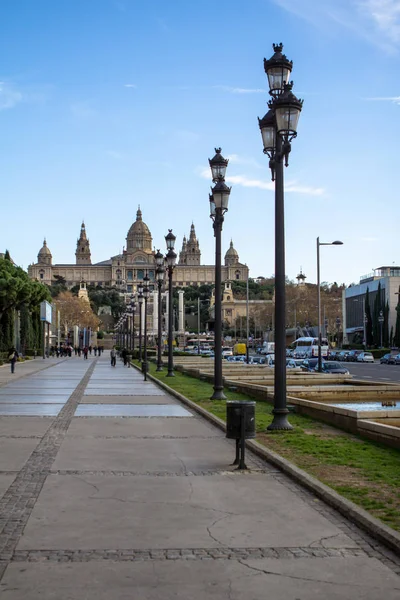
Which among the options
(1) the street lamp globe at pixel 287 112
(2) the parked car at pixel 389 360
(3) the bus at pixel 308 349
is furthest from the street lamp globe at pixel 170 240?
(3) the bus at pixel 308 349

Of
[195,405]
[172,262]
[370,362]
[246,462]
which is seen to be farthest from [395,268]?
[246,462]

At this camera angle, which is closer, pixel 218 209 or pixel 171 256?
pixel 218 209

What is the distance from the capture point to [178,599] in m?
5.45

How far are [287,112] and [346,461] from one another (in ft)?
21.0

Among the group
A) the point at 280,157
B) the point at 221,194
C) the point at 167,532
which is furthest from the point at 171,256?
the point at 167,532

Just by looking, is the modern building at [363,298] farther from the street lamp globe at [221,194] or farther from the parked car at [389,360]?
the street lamp globe at [221,194]

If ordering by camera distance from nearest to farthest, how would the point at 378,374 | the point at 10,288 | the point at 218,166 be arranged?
the point at 218,166 < the point at 378,374 < the point at 10,288

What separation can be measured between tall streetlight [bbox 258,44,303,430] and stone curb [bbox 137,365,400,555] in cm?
191

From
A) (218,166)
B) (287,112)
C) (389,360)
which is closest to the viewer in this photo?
(287,112)

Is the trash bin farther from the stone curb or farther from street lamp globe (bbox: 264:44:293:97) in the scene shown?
street lamp globe (bbox: 264:44:293:97)

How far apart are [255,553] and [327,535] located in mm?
906

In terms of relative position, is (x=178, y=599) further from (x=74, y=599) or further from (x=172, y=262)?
(x=172, y=262)

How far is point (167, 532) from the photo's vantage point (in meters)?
7.29

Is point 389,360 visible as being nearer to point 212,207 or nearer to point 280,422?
point 212,207
